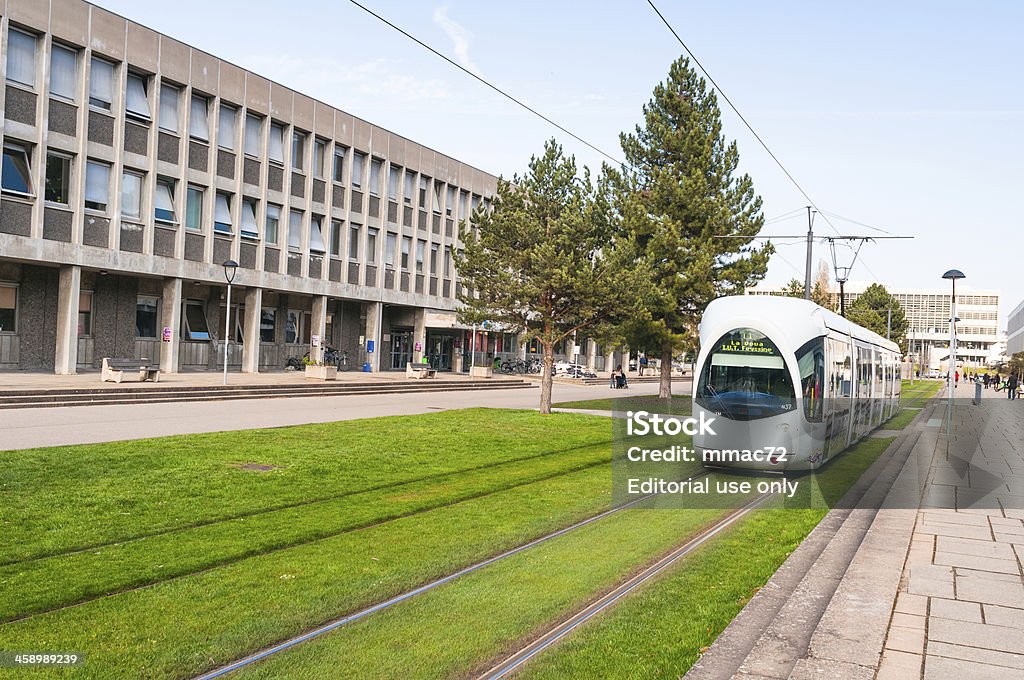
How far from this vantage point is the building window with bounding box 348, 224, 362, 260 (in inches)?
1702

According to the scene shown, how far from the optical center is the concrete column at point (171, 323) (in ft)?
106

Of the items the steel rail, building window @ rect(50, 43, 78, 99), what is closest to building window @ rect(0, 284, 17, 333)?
building window @ rect(50, 43, 78, 99)

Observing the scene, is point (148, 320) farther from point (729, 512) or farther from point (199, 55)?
point (729, 512)

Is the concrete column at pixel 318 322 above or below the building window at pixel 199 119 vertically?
below

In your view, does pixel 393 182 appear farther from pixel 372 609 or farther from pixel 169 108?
pixel 372 609

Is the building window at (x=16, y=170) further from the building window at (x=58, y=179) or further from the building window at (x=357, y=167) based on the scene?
the building window at (x=357, y=167)

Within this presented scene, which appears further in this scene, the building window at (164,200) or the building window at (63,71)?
the building window at (164,200)

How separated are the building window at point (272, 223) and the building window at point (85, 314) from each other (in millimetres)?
8281

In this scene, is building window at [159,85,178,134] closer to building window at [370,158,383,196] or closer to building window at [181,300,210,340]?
building window at [181,300,210,340]

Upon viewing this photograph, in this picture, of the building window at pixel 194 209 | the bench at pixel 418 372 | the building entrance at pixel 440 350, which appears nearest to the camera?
the building window at pixel 194 209

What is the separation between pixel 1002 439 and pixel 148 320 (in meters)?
29.0

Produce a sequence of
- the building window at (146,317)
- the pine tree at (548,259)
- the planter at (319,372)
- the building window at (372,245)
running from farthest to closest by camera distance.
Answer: the building window at (372,245), the planter at (319,372), the building window at (146,317), the pine tree at (548,259)

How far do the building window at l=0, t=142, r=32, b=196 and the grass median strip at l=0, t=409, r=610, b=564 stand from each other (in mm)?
14984

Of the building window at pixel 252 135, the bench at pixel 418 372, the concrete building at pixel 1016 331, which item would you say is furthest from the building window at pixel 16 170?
the concrete building at pixel 1016 331
